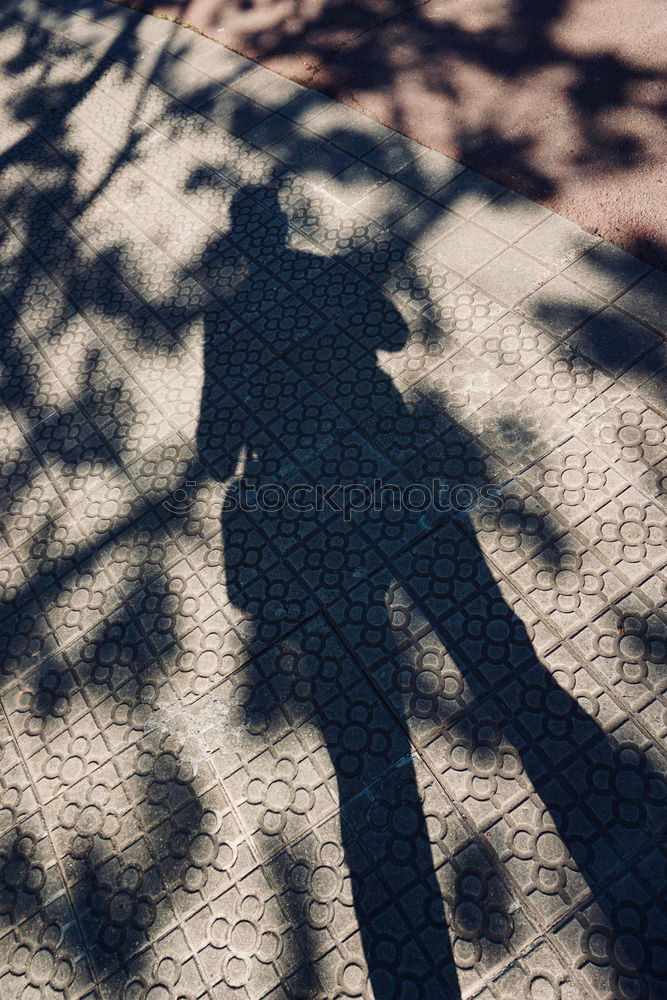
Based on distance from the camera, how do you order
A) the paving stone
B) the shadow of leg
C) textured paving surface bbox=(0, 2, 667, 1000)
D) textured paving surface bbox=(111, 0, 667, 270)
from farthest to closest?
textured paving surface bbox=(111, 0, 667, 270), the paving stone, textured paving surface bbox=(0, 2, 667, 1000), the shadow of leg

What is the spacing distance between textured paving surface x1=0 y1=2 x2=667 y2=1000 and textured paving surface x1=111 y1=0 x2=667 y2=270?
30 cm

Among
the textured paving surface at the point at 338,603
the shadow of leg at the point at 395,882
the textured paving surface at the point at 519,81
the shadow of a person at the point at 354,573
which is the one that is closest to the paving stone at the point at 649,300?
the textured paving surface at the point at 338,603

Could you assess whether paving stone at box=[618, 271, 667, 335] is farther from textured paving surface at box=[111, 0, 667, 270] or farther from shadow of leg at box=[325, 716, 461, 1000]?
shadow of leg at box=[325, 716, 461, 1000]

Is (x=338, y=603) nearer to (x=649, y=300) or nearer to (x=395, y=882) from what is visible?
(x=395, y=882)

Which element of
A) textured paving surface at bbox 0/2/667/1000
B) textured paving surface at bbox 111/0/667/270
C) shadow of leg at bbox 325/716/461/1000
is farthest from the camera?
textured paving surface at bbox 111/0/667/270

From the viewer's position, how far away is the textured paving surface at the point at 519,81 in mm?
4094

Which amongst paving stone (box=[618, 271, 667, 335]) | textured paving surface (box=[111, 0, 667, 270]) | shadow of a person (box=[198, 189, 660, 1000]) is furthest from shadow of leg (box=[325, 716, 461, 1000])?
textured paving surface (box=[111, 0, 667, 270])

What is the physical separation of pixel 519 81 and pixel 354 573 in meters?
3.98

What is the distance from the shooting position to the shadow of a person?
2441 mm

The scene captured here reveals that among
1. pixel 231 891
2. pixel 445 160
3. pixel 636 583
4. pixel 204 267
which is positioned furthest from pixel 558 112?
pixel 231 891

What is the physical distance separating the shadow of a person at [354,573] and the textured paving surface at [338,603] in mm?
14

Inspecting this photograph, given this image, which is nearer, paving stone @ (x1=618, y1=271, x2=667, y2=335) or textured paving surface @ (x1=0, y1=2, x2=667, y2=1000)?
textured paving surface @ (x1=0, y1=2, x2=667, y2=1000)

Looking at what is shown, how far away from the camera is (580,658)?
2.73 metres

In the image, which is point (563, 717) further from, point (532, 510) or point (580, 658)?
point (532, 510)
